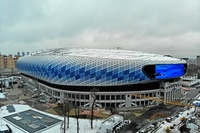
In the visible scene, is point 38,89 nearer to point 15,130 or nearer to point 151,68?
point 15,130

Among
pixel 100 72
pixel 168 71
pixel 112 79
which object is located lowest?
pixel 112 79

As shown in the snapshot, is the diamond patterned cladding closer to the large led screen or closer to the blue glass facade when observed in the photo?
the blue glass facade

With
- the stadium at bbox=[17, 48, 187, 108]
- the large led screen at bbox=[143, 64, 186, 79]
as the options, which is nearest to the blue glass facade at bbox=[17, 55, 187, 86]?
the stadium at bbox=[17, 48, 187, 108]

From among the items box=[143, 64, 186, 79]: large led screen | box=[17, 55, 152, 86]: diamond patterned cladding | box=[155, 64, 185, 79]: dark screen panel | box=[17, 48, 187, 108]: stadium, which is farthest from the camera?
box=[155, 64, 185, 79]: dark screen panel

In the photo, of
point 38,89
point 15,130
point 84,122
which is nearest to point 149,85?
point 84,122

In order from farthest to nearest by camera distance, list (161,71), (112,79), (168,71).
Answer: (168,71) → (161,71) → (112,79)

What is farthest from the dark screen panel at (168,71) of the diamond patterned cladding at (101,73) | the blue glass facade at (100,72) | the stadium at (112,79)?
the diamond patterned cladding at (101,73)

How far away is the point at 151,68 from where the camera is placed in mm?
55312

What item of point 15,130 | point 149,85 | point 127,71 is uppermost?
point 127,71

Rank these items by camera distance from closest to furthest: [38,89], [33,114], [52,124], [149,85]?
[52,124] → [33,114] → [149,85] → [38,89]

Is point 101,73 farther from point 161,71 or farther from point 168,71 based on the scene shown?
point 168,71

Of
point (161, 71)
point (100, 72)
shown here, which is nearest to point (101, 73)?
point (100, 72)

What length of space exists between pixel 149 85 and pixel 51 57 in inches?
1371

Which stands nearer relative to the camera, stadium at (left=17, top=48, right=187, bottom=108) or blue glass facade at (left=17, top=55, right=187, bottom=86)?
blue glass facade at (left=17, top=55, right=187, bottom=86)
